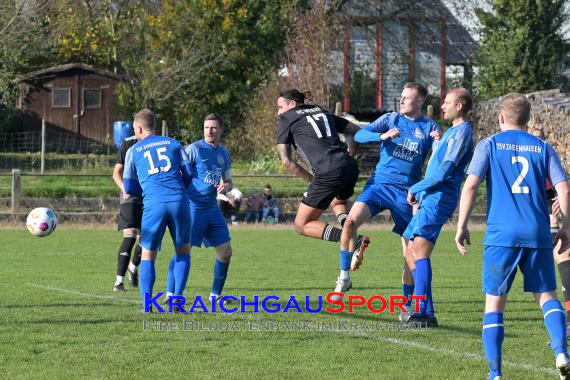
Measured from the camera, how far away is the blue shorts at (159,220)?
9.34 m

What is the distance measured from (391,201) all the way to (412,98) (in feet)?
3.10

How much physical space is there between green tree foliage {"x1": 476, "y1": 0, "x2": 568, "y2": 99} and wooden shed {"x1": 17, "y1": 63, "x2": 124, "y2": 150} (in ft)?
48.3

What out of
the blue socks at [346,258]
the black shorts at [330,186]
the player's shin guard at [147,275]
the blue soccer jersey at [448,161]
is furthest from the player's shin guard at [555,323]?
the player's shin guard at [147,275]

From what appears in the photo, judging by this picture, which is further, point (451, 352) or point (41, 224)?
point (41, 224)

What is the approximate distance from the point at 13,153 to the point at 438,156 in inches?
1084

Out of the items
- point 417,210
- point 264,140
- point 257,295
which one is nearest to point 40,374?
point 417,210

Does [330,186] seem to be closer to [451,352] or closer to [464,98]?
[464,98]

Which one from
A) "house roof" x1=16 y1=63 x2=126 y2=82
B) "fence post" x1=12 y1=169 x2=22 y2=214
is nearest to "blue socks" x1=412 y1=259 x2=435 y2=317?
"fence post" x1=12 y1=169 x2=22 y2=214

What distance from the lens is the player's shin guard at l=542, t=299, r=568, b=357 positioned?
631 cm

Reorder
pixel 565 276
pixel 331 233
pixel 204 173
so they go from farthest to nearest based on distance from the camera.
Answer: pixel 204 173 < pixel 331 233 < pixel 565 276

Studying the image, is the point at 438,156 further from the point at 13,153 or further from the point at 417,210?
the point at 13,153

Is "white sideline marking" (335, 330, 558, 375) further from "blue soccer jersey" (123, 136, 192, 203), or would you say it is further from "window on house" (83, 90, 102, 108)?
"window on house" (83, 90, 102, 108)

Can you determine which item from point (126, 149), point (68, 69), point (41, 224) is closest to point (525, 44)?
point (68, 69)

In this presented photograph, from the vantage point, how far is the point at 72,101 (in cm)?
4200
